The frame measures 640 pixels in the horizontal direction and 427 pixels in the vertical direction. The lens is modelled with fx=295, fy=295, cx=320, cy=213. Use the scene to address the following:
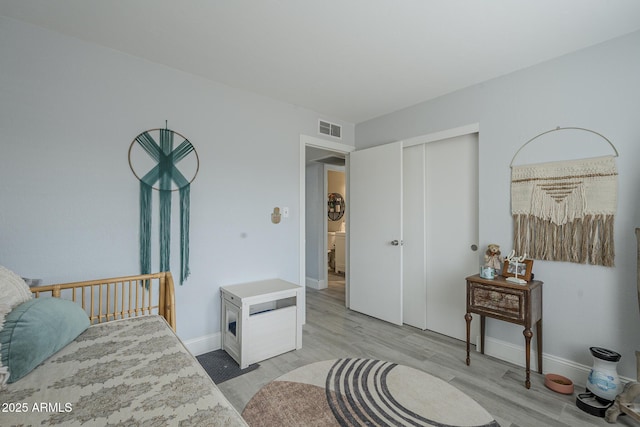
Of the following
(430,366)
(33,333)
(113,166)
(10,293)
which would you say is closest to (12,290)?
(10,293)

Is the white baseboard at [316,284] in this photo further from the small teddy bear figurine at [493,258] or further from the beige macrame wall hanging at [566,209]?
the beige macrame wall hanging at [566,209]

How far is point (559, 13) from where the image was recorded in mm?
1791

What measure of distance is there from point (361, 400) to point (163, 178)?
2239mm

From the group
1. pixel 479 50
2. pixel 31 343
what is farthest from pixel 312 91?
pixel 31 343

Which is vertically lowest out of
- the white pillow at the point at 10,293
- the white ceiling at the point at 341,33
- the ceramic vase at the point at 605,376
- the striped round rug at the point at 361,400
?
the striped round rug at the point at 361,400

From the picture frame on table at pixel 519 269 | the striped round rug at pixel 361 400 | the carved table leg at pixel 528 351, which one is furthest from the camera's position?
the picture frame on table at pixel 519 269

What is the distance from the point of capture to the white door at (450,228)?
2.90 meters

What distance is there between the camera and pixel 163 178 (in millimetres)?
2441

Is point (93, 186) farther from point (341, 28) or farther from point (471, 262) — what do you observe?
point (471, 262)

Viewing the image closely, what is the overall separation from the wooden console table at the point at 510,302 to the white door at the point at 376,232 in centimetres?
99

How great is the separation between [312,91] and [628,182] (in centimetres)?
257

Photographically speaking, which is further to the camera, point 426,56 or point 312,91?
→ point 312,91

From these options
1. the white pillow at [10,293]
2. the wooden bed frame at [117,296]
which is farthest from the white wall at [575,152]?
the white pillow at [10,293]

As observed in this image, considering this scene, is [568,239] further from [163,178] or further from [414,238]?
[163,178]
